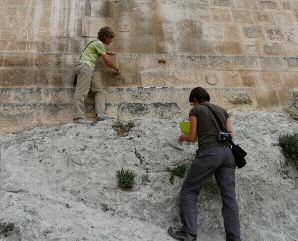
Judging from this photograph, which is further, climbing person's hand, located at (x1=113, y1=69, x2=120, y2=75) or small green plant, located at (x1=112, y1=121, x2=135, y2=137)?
climbing person's hand, located at (x1=113, y1=69, x2=120, y2=75)

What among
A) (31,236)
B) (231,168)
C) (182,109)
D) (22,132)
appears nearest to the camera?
(31,236)

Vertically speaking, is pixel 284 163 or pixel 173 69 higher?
pixel 173 69

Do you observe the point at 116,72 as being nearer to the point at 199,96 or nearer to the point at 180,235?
the point at 199,96

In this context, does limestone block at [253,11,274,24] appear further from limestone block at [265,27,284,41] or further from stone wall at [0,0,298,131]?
limestone block at [265,27,284,41]

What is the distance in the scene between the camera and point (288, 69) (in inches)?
368

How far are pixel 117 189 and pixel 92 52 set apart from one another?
2647 millimetres

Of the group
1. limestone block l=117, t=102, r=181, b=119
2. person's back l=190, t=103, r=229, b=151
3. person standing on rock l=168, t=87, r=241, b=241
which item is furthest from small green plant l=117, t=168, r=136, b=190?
limestone block l=117, t=102, r=181, b=119

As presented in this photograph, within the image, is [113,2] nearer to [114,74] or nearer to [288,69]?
[114,74]

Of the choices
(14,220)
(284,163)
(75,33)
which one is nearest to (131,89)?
(75,33)

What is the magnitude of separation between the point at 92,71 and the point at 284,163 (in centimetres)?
338

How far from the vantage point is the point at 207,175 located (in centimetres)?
598

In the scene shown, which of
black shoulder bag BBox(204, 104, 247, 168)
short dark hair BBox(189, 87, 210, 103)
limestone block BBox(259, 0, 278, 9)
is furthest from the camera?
limestone block BBox(259, 0, 278, 9)

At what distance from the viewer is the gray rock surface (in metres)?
5.61

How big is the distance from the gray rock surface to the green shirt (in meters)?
1.12
